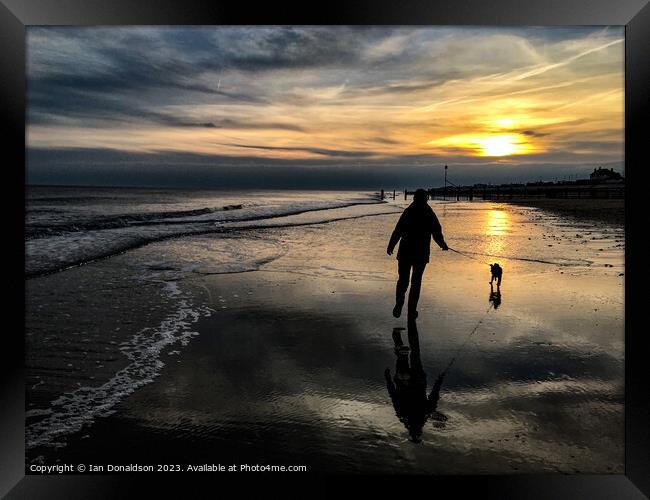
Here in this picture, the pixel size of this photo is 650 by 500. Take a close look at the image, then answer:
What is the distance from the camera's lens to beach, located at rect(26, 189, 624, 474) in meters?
3.46

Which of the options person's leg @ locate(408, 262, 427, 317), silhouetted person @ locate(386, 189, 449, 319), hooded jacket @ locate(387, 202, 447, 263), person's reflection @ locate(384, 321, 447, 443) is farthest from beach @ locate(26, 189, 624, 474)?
hooded jacket @ locate(387, 202, 447, 263)

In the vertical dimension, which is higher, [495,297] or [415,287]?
[415,287]

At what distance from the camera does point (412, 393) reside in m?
4.20

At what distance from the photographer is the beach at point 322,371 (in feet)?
11.3

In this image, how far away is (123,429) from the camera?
12.0 ft

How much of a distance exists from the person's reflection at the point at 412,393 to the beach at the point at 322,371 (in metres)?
0.04

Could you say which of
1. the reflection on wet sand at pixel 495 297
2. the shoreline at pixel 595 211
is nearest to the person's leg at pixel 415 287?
the reflection on wet sand at pixel 495 297

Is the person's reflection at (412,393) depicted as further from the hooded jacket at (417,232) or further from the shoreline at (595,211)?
the shoreline at (595,211)

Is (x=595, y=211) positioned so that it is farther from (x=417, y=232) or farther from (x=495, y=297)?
(x=417, y=232)

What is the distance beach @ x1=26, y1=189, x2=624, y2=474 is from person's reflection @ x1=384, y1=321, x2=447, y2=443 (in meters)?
0.04

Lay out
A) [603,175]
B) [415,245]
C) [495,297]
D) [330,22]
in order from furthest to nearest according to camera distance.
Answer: [603,175]
[495,297]
[415,245]
[330,22]

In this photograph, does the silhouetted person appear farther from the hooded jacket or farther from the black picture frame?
the black picture frame

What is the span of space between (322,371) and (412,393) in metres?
0.99

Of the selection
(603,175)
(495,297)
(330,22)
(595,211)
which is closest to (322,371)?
(330,22)
